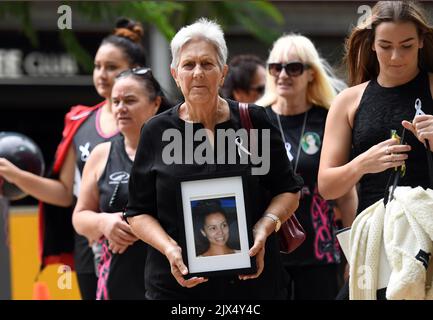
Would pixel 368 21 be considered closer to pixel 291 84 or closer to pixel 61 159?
pixel 291 84

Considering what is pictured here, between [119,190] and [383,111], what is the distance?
158cm

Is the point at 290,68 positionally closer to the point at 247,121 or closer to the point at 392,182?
the point at 247,121

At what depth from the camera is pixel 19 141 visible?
6387mm

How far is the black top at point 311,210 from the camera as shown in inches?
240

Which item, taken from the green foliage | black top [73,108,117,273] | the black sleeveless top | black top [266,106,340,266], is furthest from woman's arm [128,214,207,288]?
the green foliage

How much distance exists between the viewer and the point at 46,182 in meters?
6.55

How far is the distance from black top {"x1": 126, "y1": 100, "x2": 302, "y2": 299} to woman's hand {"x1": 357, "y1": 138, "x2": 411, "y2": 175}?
1.10ft

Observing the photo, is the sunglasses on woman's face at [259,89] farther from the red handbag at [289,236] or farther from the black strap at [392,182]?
the black strap at [392,182]

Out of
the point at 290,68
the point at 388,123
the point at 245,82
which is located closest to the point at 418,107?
the point at 388,123

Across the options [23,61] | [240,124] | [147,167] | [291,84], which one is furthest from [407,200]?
[23,61]

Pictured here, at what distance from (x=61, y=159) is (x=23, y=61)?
8.00 m

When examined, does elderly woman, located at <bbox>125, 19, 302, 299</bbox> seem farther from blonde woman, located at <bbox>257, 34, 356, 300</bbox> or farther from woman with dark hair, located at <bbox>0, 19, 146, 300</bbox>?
woman with dark hair, located at <bbox>0, 19, 146, 300</bbox>

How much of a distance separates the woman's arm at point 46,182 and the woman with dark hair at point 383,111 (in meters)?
2.09

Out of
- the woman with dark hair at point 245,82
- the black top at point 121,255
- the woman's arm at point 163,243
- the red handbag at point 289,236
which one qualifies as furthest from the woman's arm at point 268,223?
the woman with dark hair at point 245,82
